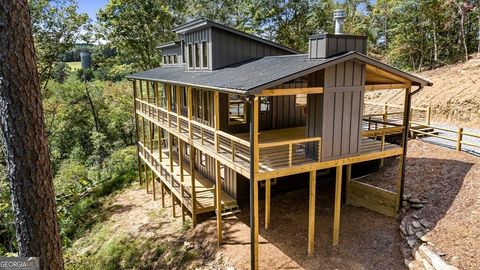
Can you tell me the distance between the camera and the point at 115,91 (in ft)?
119

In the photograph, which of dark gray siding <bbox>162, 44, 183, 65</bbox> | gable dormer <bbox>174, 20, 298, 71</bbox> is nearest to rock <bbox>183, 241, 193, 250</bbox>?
gable dormer <bbox>174, 20, 298, 71</bbox>

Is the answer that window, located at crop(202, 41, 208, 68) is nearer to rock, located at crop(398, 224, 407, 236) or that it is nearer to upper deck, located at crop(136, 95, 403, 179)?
upper deck, located at crop(136, 95, 403, 179)

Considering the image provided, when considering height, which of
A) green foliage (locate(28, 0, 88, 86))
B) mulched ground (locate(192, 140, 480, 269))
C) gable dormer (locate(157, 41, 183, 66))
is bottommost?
mulched ground (locate(192, 140, 480, 269))

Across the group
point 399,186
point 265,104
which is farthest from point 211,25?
point 399,186

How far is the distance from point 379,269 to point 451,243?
2.00m

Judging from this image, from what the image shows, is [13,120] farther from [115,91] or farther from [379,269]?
[115,91]

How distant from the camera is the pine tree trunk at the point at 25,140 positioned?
416 centimetres

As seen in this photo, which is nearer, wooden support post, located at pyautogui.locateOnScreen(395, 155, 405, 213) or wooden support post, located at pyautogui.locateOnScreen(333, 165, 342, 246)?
wooden support post, located at pyautogui.locateOnScreen(333, 165, 342, 246)

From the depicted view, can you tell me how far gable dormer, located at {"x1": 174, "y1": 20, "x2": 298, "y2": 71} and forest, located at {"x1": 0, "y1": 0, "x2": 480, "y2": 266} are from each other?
10157 mm

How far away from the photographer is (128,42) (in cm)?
3005

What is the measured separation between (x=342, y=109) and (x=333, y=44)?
6.20 ft

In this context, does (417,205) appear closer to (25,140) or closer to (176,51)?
(25,140)

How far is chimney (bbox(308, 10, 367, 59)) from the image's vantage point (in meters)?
9.49

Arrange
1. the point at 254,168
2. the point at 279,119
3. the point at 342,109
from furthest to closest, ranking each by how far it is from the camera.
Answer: the point at 279,119 → the point at 342,109 → the point at 254,168
